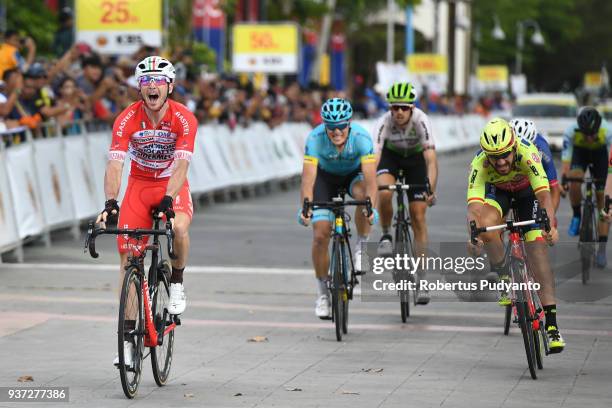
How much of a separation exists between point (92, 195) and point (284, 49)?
16560mm

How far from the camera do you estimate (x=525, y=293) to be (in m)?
9.93

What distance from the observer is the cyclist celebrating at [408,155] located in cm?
1312

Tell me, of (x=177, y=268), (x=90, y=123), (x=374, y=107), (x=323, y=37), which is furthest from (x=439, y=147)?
(x=177, y=268)

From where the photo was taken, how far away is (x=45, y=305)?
43.1 ft

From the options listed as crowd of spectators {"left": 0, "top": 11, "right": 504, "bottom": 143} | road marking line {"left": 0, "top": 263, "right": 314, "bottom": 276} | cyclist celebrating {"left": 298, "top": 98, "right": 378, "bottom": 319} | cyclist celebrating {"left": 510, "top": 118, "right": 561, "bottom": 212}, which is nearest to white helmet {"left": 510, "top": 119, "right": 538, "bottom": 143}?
cyclist celebrating {"left": 510, "top": 118, "right": 561, "bottom": 212}

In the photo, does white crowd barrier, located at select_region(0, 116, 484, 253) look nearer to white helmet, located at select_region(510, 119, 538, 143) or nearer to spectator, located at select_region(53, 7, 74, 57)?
spectator, located at select_region(53, 7, 74, 57)

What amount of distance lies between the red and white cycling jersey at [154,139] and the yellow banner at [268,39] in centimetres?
2552

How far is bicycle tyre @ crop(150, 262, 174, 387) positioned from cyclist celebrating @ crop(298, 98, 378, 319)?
225 cm

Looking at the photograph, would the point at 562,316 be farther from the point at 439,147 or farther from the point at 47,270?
Result: the point at 439,147

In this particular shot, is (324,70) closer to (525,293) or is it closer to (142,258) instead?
(525,293)

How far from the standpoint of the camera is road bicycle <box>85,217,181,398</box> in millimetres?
8812

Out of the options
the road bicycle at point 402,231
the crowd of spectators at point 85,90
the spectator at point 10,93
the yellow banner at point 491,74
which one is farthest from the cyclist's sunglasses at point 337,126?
the yellow banner at point 491,74

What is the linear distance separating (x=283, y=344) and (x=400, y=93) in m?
2.76

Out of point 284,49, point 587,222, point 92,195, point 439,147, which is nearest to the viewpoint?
point 587,222
